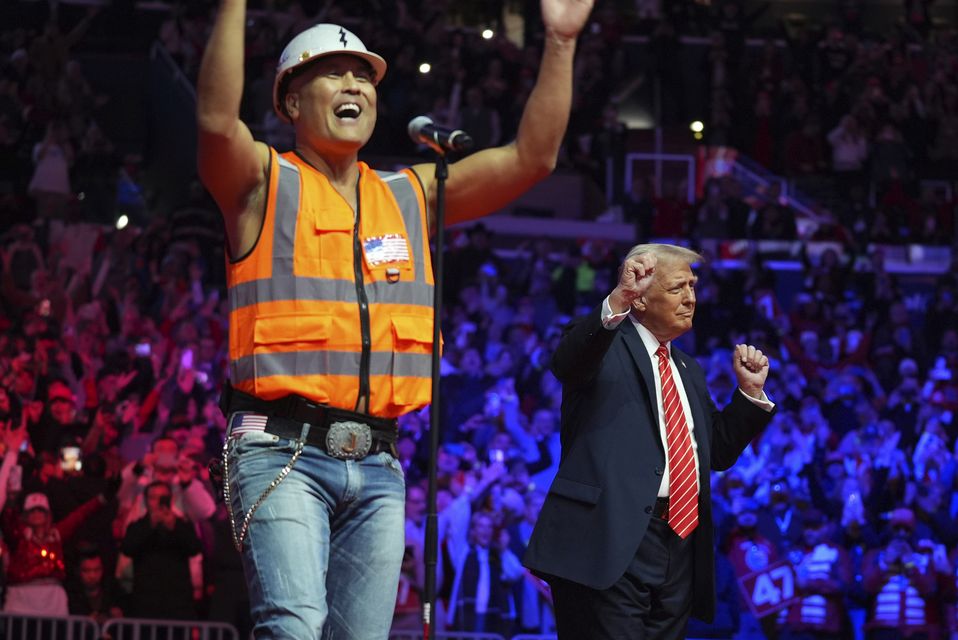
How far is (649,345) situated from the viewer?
540 centimetres

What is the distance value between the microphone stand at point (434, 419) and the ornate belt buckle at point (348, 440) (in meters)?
0.24

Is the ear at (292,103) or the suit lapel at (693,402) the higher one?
the ear at (292,103)

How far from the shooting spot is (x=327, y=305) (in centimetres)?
404

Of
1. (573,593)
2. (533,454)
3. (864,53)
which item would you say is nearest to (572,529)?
(573,593)

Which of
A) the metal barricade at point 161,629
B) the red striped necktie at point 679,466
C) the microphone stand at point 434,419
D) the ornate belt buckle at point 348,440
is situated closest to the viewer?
the ornate belt buckle at point 348,440

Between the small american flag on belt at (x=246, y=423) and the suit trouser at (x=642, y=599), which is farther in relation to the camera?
the suit trouser at (x=642, y=599)

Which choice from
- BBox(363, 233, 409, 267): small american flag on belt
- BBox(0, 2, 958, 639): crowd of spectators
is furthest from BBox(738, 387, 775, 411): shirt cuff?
BBox(0, 2, 958, 639): crowd of spectators

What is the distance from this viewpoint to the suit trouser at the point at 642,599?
16.5 feet

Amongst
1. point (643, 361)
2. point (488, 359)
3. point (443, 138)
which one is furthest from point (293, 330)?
point (488, 359)

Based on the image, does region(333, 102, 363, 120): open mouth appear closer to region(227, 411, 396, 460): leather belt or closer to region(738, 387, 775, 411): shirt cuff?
region(227, 411, 396, 460): leather belt

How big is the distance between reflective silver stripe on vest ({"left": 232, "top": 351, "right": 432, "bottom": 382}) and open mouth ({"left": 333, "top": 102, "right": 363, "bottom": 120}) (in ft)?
2.27

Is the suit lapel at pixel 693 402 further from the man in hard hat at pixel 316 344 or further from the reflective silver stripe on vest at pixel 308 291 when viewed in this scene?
the reflective silver stripe on vest at pixel 308 291

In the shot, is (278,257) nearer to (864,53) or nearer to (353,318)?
(353,318)

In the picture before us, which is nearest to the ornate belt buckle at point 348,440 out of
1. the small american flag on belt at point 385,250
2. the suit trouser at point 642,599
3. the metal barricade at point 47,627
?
the small american flag on belt at point 385,250
